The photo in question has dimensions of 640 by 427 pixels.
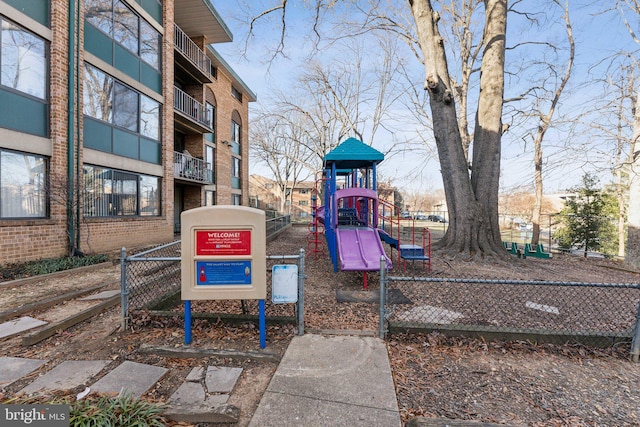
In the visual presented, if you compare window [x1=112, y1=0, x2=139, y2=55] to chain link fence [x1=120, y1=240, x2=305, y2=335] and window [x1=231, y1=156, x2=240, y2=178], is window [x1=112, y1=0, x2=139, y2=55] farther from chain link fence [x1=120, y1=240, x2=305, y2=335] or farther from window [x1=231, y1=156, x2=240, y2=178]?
window [x1=231, y1=156, x2=240, y2=178]

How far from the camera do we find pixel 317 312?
4.55m

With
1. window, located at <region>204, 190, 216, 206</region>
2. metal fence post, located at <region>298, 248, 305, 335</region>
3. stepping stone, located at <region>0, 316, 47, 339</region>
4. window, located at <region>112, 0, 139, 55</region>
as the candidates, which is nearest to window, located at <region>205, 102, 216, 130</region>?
window, located at <region>204, 190, 216, 206</region>

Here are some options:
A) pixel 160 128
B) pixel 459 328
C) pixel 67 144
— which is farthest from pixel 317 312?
pixel 160 128

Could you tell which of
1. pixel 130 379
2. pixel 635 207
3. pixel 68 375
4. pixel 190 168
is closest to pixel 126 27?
pixel 190 168

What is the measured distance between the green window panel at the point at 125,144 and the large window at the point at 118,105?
11.1 inches

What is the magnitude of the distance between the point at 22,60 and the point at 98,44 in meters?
2.56

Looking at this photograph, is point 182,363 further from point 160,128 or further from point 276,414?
point 160,128

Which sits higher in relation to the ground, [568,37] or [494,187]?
[568,37]

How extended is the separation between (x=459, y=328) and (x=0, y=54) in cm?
1130

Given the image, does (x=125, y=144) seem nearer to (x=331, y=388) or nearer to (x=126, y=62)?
(x=126, y=62)

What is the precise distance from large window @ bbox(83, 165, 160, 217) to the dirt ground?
5.30m

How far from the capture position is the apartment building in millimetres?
7141

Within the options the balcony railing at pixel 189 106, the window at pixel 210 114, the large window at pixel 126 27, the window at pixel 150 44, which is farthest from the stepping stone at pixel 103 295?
the window at pixel 210 114

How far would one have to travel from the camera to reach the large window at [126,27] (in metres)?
9.18
